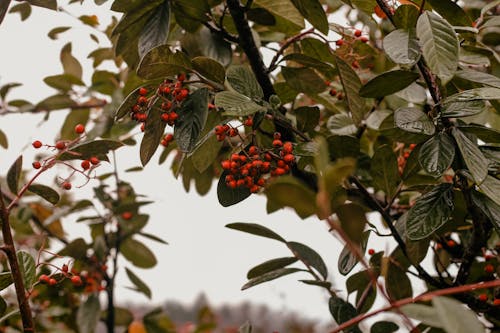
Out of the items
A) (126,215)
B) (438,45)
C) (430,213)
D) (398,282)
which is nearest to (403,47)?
(438,45)

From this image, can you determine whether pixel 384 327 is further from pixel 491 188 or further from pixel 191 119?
pixel 191 119

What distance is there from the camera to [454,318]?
49 centimetres

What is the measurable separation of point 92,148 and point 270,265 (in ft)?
1.41

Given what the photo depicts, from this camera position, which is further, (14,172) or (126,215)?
(126,215)

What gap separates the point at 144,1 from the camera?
111 centimetres

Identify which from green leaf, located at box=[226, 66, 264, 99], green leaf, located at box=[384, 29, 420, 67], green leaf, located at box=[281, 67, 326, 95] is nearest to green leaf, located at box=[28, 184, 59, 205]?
green leaf, located at box=[226, 66, 264, 99]

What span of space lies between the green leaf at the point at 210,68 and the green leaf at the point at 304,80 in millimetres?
231

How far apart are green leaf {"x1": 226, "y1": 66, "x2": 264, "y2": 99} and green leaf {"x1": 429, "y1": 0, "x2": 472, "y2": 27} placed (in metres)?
0.37

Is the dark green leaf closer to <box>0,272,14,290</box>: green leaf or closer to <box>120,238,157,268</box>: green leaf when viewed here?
A: <box>0,272,14,290</box>: green leaf

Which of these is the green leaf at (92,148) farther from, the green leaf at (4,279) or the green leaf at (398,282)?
the green leaf at (398,282)

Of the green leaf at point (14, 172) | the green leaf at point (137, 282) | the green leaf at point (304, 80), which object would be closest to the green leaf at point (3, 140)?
the green leaf at point (137, 282)

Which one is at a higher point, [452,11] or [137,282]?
[452,11]

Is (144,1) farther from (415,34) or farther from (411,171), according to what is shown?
(411,171)

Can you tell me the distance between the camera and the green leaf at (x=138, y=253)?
1.95 m
